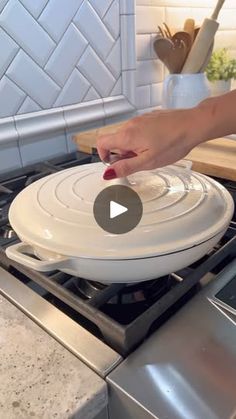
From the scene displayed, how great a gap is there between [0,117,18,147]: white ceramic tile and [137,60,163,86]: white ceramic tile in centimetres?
48

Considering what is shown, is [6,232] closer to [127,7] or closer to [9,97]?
[9,97]

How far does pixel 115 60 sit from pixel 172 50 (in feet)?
0.53

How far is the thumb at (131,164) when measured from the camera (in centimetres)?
45

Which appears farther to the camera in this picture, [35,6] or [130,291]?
[35,6]

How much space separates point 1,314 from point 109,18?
0.85m

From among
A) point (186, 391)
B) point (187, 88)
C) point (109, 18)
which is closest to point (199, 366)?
point (186, 391)

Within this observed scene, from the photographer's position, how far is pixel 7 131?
0.85 m

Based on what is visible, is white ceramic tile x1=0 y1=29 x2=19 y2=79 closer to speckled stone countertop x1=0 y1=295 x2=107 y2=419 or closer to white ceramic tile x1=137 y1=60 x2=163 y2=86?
white ceramic tile x1=137 y1=60 x2=163 y2=86

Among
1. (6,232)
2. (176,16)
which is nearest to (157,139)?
(6,232)

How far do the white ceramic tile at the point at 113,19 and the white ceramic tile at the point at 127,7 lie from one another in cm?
1

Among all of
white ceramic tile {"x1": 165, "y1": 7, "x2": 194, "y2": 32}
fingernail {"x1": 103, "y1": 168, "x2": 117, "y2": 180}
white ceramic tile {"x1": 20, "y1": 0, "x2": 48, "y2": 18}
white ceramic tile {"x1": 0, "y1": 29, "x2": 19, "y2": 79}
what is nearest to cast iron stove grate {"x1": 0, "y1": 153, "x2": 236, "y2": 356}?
fingernail {"x1": 103, "y1": 168, "x2": 117, "y2": 180}

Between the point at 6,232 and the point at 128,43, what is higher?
the point at 128,43

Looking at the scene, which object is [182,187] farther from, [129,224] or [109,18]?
[109,18]

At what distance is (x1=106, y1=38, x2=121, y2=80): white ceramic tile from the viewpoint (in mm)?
1047
